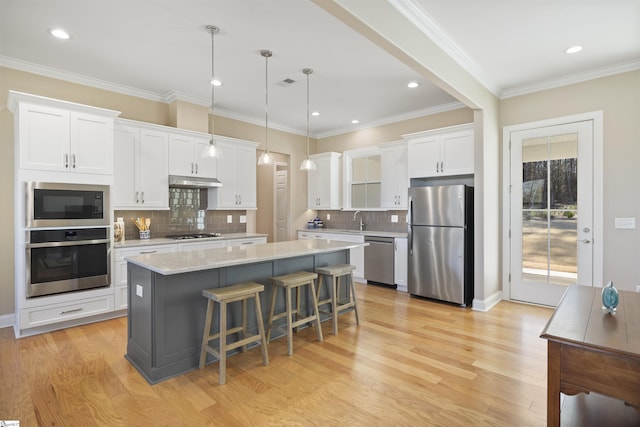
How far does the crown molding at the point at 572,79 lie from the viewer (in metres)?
3.57

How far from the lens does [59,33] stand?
9.83 ft

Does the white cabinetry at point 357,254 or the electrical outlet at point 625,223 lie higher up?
the electrical outlet at point 625,223

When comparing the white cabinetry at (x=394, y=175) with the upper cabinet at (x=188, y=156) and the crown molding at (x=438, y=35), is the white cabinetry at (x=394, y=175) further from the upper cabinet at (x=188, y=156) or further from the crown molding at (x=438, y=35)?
the upper cabinet at (x=188, y=156)

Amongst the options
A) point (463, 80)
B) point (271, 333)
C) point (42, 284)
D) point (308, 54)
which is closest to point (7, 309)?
point (42, 284)

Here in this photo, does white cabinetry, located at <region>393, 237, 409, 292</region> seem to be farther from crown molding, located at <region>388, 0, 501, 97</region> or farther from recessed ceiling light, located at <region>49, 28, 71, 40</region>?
recessed ceiling light, located at <region>49, 28, 71, 40</region>

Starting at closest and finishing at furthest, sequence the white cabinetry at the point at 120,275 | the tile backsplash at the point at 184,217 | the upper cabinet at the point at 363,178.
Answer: the white cabinetry at the point at 120,275, the tile backsplash at the point at 184,217, the upper cabinet at the point at 363,178

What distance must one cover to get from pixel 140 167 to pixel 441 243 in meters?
4.09

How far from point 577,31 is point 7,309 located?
6.31 metres

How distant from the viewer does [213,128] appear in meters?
4.96

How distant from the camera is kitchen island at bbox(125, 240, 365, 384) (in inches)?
97.3

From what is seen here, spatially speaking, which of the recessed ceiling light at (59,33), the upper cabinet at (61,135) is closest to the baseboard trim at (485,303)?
the upper cabinet at (61,135)

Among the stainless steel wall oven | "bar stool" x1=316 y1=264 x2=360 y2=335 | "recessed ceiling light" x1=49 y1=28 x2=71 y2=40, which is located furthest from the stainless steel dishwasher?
"recessed ceiling light" x1=49 y1=28 x2=71 y2=40

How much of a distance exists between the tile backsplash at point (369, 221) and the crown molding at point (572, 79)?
2330 mm

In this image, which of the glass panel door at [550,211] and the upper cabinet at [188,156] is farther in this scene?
the upper cabinet at [188,156]
